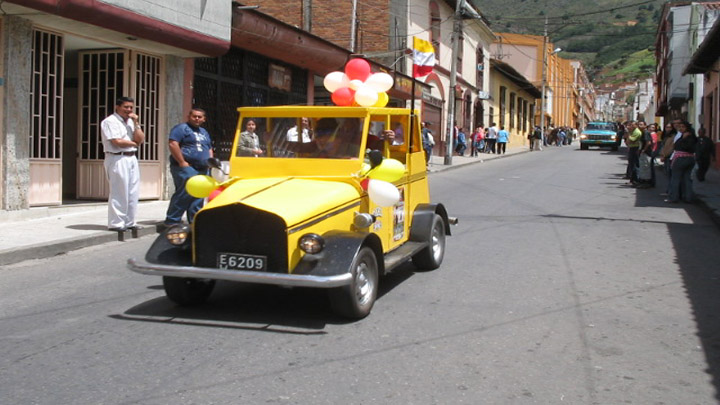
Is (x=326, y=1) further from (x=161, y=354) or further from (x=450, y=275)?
(x=161, y=354)

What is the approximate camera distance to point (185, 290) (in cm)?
585

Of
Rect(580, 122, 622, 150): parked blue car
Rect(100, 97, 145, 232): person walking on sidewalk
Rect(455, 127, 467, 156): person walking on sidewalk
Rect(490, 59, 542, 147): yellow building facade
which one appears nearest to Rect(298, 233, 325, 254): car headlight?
Rect(100, 97, 145, 232): person walking on sidewalk

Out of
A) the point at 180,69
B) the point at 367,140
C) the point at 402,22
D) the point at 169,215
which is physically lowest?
the point at 169,215

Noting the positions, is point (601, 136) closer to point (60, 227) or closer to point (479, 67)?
point (479, 67)

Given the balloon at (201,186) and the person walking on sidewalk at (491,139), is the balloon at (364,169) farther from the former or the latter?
the person walking on sidewalk at (491,139)

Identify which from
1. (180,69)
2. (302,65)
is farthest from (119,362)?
(302,65)

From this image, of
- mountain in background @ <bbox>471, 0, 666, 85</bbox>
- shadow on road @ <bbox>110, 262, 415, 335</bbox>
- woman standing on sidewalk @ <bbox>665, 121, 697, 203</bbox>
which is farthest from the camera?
mountain in background @ <bbox>471, 0, 666, 85</bbox>

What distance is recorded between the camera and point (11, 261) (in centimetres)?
800

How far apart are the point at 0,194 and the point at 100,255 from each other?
310 cm

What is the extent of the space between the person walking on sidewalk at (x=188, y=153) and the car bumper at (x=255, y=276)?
4094 mm

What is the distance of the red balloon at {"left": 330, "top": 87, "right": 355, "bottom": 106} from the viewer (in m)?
7.06

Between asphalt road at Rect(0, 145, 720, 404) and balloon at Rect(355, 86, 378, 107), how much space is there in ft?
5.84

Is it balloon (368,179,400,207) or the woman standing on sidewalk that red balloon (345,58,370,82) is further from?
the woman standing on sidewalk

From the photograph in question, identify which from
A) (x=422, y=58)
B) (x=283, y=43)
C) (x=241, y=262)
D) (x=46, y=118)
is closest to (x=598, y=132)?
(x=422, y=58)
